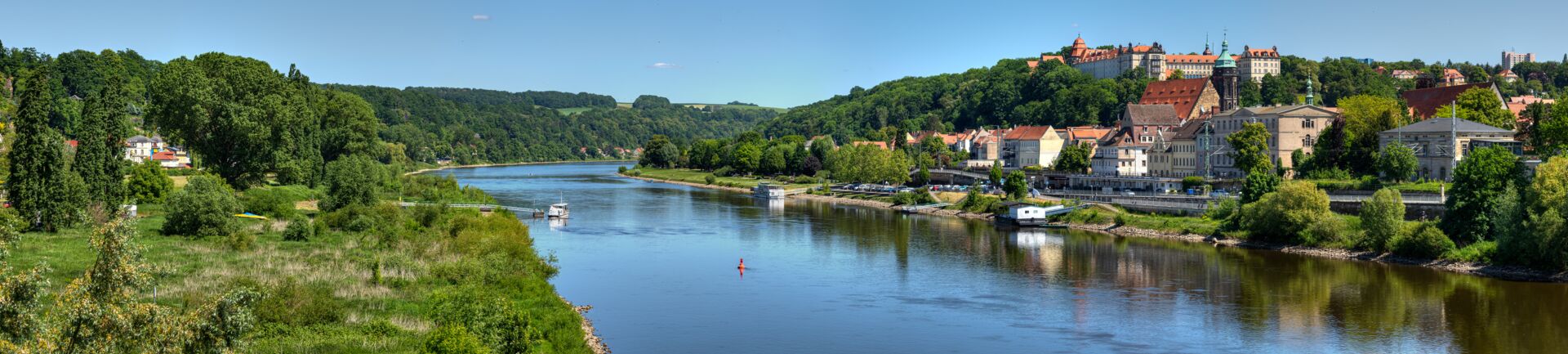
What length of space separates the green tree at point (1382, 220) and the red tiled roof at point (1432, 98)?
39599mm

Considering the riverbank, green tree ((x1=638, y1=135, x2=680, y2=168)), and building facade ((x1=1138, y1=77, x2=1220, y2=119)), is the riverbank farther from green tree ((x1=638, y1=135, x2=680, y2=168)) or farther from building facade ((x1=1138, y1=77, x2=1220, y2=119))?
green tree ((x1=638, y1=135, x2=680, y2=168))

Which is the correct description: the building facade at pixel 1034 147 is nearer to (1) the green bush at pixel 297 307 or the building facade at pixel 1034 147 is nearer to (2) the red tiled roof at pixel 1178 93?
(2) the red tiled roof at pixel 1178 93

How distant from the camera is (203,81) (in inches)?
2511

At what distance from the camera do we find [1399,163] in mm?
61125

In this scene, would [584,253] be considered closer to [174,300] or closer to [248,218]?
[248,218]

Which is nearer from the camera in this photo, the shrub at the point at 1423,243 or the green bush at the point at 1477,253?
the green bush at the point at 1477,253

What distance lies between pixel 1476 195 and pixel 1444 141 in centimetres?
1954

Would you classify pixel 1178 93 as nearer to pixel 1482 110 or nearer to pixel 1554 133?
pixel 1482 110

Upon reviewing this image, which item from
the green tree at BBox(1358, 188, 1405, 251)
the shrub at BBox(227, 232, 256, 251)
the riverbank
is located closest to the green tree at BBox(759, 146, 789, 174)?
the riverbank

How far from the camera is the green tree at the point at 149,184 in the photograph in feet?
182

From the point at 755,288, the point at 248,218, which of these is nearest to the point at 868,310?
the point at 755,288

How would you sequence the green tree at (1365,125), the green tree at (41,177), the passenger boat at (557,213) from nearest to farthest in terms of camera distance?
the green tree at (41,177), the green tree at (1365,125), the passenger boat at (557,213)

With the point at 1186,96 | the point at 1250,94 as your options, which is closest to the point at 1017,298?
the point at 1186,96

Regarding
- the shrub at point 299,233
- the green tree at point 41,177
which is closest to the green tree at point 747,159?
the shrub at point 299,233
